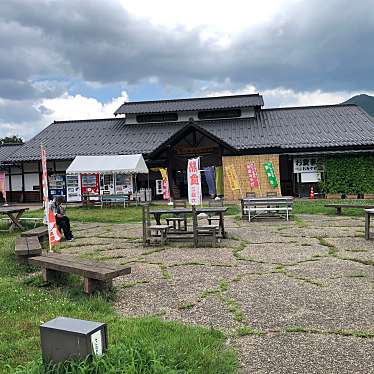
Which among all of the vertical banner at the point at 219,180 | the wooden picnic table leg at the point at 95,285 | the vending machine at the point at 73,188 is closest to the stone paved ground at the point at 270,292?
the wooden picnic table leg at the point at 95,285

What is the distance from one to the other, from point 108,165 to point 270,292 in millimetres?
16777

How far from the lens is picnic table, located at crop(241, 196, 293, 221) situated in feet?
42.5

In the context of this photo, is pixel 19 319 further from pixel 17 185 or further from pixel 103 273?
pixel 17 185

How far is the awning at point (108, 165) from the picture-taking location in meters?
20.5

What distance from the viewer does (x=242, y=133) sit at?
966 inches

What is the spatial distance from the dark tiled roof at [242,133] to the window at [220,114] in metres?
0.51

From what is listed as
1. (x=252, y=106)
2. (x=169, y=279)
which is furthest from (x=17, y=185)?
(x=169, y=279)

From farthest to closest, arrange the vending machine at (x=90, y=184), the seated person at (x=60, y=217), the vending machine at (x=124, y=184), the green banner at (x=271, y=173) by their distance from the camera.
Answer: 1. the vending machine at (x=90, y=184)
2. the vending machine at (x=124, y=184)
3. the green banner at (x=271, y=173)
4. the seated person at (x=60, y=217)

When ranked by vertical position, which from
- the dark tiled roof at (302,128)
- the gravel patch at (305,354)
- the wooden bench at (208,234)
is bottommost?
the gravel patch at (305,354)

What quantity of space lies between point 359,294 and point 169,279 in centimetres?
257

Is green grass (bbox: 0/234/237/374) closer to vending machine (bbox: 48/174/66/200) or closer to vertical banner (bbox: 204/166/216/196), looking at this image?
vertical banner (bbox: 204/166/216/196)

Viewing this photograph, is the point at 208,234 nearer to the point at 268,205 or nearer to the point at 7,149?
the point at 268,205

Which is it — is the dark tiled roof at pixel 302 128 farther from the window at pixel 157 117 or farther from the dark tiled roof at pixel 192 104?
the window at pixel 157 117

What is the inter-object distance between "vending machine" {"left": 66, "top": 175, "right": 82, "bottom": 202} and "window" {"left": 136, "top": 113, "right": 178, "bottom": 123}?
21.6 ft
